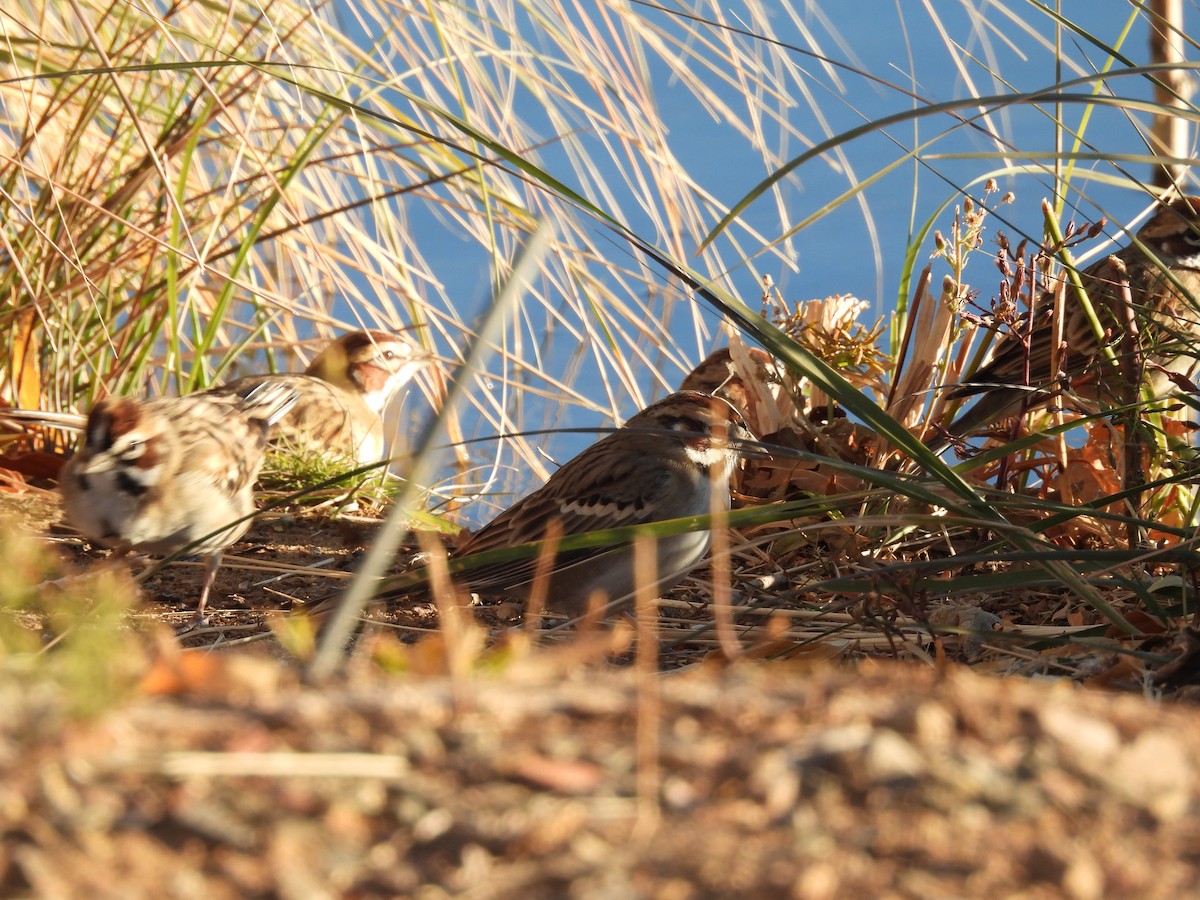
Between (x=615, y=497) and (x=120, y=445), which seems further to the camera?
(x=615, y=497)

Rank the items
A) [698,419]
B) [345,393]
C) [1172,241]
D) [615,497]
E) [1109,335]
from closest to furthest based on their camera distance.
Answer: [1109,335]
[615,497]
[698,419]
[1172,241]
[345,393]

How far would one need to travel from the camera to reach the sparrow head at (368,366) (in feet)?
25.5

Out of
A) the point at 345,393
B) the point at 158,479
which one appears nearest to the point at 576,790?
the point at 158,479

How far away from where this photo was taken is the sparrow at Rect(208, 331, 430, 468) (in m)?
6.36

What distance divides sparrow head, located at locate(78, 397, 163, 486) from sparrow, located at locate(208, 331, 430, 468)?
41.6 inches

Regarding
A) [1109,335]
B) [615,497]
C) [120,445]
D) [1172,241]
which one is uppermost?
[1172,241]

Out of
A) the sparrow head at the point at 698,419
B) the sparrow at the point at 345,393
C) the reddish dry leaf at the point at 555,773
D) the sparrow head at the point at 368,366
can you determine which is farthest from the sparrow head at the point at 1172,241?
the reddish dry leaf at the point at 555,773

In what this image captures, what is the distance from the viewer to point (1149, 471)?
14.1 feet

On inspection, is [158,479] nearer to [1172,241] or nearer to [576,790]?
[576,790]

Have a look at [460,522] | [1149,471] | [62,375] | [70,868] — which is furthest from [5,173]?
[70,868]

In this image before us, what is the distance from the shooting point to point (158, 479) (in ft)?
15.2

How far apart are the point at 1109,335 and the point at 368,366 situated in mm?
4594

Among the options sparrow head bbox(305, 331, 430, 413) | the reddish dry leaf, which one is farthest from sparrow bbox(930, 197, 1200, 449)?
sparrow head bbox(305, 331, 430, 413)

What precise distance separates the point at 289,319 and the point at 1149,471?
4514 mm
